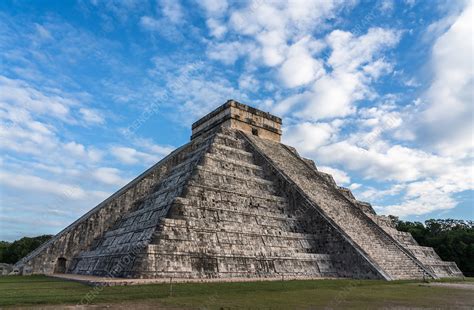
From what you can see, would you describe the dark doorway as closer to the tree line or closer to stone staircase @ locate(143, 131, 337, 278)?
stone staircase @ locate(143, 131, 337, 278)

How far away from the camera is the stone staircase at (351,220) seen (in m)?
15.5

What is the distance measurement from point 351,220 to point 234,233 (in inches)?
291

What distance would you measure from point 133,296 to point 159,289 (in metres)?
1.10

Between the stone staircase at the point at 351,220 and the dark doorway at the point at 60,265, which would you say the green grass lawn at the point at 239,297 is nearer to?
the stone staircase at the point at 351,220

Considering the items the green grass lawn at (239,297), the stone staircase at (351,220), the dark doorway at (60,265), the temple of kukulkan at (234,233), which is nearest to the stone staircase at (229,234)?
the temple of kukulkan at (234,233)

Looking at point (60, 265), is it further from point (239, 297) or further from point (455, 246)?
point (455, 246)

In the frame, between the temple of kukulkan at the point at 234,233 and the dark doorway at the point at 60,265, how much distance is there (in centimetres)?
5

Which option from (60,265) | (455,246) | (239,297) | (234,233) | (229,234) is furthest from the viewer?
(455,246)

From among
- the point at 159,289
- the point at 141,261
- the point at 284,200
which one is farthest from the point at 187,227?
the point at 284,200

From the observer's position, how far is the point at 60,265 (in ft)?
55.8

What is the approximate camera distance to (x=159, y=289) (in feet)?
30.1

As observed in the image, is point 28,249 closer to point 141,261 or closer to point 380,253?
point 141,261

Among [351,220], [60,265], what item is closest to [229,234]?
[351,220]

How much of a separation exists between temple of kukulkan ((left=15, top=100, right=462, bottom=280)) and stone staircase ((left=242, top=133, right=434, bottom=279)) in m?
0.07
